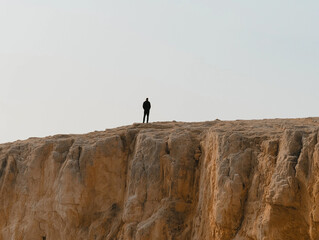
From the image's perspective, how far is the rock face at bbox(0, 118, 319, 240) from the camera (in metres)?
17.5

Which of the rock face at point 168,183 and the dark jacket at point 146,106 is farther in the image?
the dark jacket at point 146,106

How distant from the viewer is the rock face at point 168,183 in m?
17.5

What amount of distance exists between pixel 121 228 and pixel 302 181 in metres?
6.97

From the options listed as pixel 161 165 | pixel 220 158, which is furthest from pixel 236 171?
pixel 161 165

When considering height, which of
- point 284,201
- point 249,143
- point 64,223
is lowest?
point 64,223

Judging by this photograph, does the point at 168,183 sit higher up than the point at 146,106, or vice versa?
the point at 146,106

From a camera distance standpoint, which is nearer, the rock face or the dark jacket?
the rock face

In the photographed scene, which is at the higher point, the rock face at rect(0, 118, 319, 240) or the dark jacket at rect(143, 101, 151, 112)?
the dark jacket at rect(143, 101, 151, 112)

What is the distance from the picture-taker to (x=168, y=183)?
21531mm

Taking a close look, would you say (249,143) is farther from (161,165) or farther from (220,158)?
(161,165)

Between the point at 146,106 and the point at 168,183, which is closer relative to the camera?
the point at 168,183

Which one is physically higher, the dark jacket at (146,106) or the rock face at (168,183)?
the dark jacket at (146,106)

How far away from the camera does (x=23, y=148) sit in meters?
26.6

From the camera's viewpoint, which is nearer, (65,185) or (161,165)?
(161,165)
